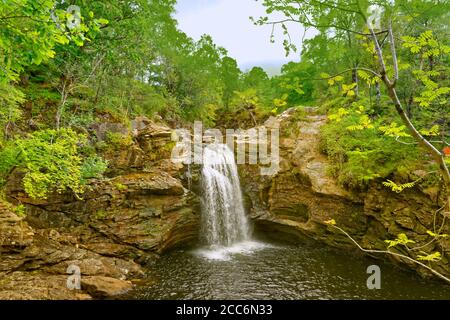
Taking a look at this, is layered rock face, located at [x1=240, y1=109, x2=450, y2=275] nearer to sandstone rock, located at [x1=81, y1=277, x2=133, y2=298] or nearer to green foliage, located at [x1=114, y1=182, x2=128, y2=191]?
green foliage, located at [x1=114, y1=182, x2=128, y2=191]

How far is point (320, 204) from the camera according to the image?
15555 millimetres

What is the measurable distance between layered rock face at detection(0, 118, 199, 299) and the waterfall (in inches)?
36.7

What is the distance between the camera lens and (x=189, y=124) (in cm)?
2786

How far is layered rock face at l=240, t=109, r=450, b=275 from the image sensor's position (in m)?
12.4

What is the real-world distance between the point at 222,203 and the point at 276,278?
5869 mm

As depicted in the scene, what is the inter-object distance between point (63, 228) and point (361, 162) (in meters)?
14.7

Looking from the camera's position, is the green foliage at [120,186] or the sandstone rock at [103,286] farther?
the green foliage at [120,186]

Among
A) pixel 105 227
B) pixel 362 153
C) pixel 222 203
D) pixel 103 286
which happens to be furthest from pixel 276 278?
pixel 105 227

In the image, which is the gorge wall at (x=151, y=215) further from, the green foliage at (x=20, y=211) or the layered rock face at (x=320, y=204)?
the green foliage at (x=20, y=211)

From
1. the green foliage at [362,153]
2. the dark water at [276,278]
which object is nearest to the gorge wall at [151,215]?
the green foliage at [362,153]

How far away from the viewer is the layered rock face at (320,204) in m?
12.4

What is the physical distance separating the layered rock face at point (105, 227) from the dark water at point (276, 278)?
51.0 inches
